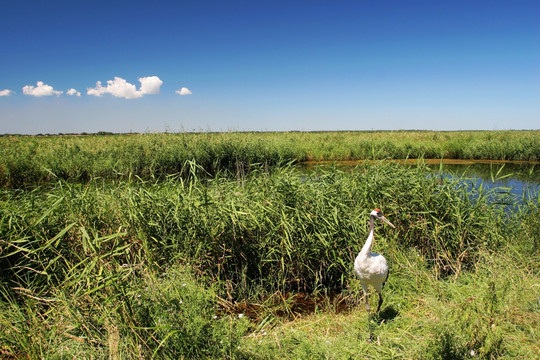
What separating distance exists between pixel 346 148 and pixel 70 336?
809 inches

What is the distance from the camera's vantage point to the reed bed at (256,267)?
2645 mm

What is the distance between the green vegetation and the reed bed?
323 cm

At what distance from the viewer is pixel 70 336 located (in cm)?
275

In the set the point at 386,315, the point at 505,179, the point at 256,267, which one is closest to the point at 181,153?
the point at 256,267

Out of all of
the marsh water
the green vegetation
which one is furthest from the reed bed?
the green vegetation

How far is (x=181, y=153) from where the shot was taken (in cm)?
1468

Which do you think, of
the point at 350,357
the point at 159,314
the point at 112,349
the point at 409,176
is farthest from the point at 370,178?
the point at 112,349

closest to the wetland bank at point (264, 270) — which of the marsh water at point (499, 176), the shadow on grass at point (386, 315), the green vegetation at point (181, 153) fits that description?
the shadow on grass at point (386, 315)

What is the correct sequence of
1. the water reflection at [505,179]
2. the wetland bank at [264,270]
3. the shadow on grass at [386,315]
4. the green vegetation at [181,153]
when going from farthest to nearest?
the green vegetation at [181,153] < the water reflection at [505,179] < the shadow on grass at [386,315] < the wetland bank at [264,270]

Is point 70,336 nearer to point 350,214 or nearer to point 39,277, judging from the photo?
point 39,277

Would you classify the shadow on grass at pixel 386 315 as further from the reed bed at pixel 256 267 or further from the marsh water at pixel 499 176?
the marsh water at pixel 499 176

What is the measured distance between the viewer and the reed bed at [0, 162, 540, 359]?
2.64 m

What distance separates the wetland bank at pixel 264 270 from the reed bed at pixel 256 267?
2 centimetres

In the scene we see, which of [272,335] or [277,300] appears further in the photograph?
[277,300]
